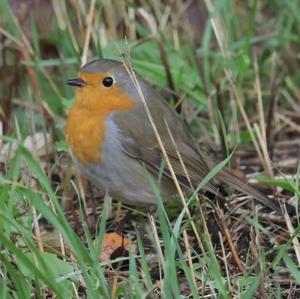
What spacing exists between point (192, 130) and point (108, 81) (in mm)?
949

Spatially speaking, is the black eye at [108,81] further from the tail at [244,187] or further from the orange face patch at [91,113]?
the tail at [244,187]

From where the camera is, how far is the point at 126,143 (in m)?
3.88

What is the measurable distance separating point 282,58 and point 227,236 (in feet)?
6.84

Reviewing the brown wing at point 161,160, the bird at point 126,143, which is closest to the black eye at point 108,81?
the bird at point 126,143

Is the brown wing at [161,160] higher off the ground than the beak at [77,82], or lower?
lower

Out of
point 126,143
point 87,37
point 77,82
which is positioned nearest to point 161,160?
point 126,143

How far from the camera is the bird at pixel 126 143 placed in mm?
3789

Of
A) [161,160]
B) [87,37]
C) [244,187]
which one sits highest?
[87,37]

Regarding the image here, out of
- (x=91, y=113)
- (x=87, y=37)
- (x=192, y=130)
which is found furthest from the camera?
(x=192, y=130)

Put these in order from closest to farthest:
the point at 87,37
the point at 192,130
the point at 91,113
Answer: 1. the point at 91,113
2. the point at 87,37
3. the point at 192,130

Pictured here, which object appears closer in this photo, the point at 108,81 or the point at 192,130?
the point at 108,81

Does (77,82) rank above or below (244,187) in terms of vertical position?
above

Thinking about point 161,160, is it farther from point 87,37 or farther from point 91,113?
point 87,37

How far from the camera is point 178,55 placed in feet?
16.0
